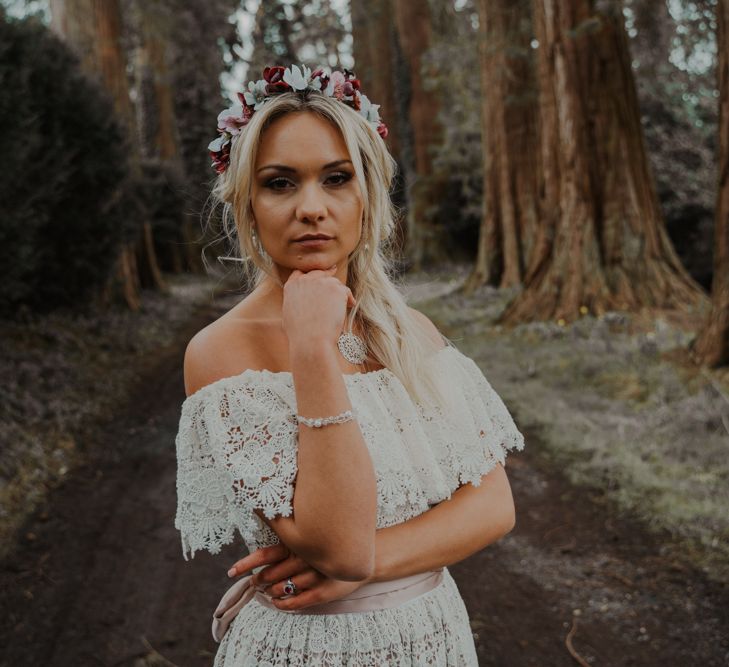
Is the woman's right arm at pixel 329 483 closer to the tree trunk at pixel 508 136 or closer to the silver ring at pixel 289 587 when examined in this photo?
the silver ring at pixel 289 587

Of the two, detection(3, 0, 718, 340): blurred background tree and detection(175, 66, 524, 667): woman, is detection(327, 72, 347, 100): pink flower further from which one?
detection(3, 0, 718, 340): blurred background tree

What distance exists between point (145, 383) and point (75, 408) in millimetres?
1539

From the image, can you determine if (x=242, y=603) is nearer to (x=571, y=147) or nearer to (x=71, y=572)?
(x=71, y=572)

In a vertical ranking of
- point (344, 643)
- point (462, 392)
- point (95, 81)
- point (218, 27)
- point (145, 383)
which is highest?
point (218, 27)

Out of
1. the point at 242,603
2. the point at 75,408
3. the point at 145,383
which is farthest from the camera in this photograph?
the point at 145,383

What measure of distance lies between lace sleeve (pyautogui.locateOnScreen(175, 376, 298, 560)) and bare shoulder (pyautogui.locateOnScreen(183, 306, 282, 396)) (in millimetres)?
33

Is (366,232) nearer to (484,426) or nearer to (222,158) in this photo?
(222,158)

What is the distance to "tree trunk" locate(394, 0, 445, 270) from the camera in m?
16.8

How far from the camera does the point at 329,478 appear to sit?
1357 mm

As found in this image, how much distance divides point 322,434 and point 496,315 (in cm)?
870

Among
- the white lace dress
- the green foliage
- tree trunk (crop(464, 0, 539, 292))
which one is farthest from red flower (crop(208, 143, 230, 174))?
tree trunk (crop(464, 0, 539, 292))

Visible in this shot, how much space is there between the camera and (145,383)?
8305mm

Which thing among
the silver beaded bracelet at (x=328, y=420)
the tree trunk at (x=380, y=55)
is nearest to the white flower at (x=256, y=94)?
the silver beaded bracelet at (x=328, y=420)

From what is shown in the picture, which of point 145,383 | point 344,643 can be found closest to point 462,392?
point 344,643
